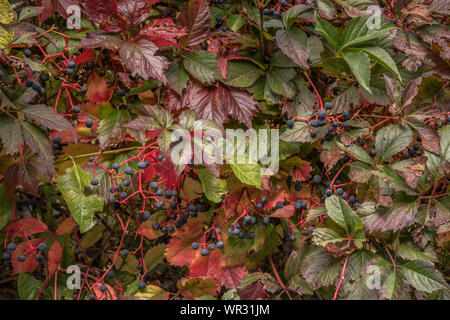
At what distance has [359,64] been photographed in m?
0.98

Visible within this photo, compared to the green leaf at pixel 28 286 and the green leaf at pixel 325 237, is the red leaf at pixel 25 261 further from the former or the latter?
the green leaf at pixel 325 237

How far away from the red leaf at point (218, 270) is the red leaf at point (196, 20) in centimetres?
57

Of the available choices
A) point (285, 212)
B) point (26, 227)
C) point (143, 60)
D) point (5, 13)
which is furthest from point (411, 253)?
point (5, 13)

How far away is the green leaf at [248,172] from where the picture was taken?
1.01 m

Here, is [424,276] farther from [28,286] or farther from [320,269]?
[28,286]

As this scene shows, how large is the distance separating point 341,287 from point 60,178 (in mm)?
714

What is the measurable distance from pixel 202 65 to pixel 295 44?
23cm

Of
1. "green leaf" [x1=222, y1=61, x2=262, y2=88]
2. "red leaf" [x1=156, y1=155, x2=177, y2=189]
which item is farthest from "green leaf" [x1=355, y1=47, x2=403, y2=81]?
"red leaf" [x1=156, y1=155, x2=177, y2=189]

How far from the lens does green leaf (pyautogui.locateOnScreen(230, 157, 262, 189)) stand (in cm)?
101

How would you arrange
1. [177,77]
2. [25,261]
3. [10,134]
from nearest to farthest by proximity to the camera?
[10,134] < [177,77] < [25,261]

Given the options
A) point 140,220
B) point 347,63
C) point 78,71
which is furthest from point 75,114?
point 347,63

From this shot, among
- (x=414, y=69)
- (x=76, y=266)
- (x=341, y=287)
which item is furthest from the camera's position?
(x=76, y=266)

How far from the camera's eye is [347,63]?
105cm

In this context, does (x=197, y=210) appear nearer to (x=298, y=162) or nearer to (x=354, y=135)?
(x=298, y=162)
